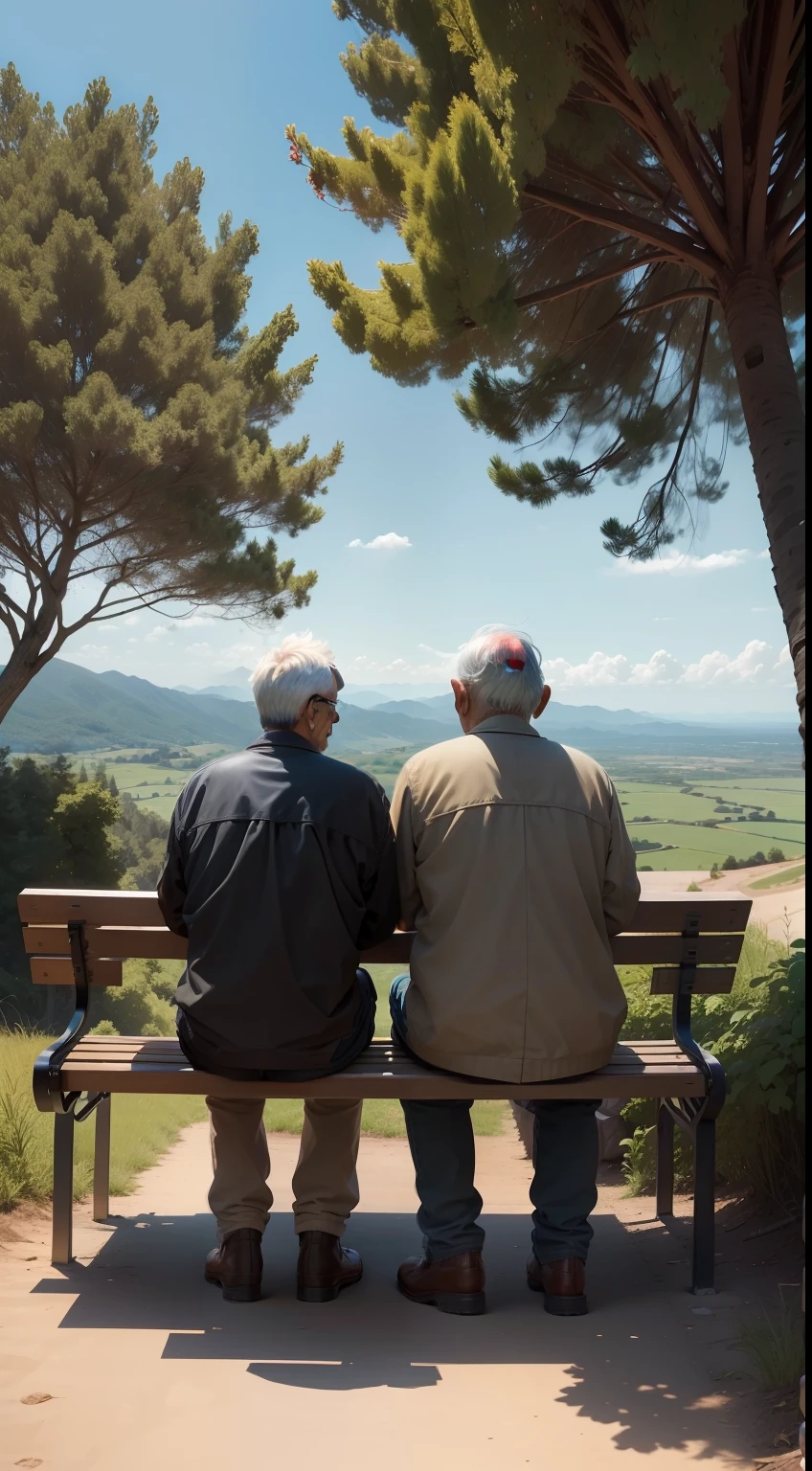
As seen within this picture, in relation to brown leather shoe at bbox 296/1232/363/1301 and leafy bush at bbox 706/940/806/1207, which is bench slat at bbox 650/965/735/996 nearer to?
leafy bush at bbox 706/940/806/1207

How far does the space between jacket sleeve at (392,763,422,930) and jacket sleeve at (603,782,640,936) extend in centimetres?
42

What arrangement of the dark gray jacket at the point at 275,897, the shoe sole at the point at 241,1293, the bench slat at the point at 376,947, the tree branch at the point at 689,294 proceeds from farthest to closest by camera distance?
the tree branch at the point at 689,294 → the bench slat at the point at 376,947 → the shoe sole at the point at 241,1293 → the dark gray jacket at the point at 275,897

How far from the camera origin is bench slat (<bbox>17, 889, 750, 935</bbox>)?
8.59 feet

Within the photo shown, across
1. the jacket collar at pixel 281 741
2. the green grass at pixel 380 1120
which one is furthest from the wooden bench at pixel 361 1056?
the green grass at pixel 380 1120

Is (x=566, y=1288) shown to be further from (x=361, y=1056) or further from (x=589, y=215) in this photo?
(x=589, y=215)

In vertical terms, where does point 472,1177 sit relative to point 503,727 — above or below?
below

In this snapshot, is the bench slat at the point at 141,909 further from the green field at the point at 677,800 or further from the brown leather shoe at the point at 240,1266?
the green field at the point at 677,800

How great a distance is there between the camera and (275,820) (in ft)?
7.50

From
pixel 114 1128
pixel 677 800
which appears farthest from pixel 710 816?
pixel 114 1128

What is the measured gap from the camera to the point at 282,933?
2.24 metres

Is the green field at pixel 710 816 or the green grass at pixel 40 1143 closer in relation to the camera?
the green grass at pixel 40 1143

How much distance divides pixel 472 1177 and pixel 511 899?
2.07 ft

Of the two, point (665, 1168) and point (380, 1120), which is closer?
point (665, 1168)

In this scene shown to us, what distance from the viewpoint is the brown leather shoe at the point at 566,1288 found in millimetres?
2316
